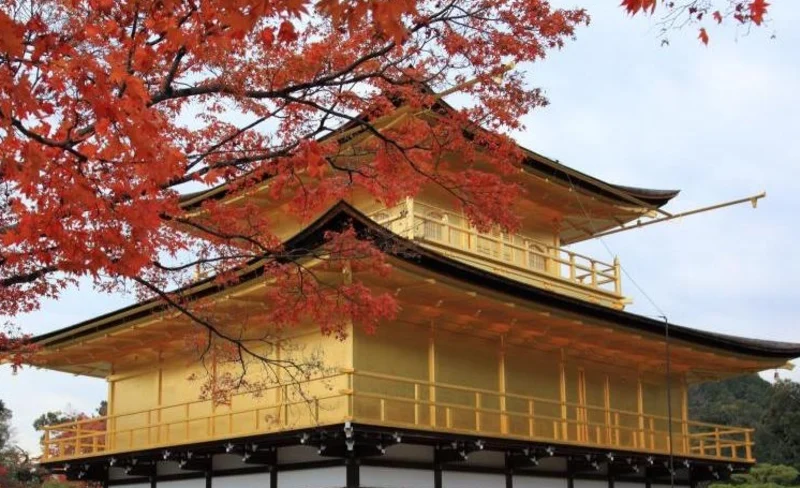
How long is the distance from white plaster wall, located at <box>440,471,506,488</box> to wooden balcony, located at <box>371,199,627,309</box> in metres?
4.75

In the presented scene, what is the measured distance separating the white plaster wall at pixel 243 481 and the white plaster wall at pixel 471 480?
3803mm

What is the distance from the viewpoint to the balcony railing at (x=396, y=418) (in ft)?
61.5

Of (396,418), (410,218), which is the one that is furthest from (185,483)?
(410,218)

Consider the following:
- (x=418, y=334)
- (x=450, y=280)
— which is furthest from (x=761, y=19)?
(x=418, y=334)

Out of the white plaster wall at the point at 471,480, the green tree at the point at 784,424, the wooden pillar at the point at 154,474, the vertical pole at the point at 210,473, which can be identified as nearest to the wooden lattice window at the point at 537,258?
the white plaster wall at the point at 471,480

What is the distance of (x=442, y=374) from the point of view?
20797mm

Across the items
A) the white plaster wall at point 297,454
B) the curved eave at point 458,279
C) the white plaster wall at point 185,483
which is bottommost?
the white plaster wall at point 185,483

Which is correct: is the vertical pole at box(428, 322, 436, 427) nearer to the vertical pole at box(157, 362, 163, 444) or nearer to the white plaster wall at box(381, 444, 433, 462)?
the white plaster wall at box(381, 444, 433, 462)

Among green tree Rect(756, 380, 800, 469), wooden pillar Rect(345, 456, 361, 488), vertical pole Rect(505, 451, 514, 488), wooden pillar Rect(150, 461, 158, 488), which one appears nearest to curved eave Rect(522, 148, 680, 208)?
vertical pole Rect(505, 451, 514, 488)

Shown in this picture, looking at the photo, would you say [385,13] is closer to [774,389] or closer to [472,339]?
[472,339]

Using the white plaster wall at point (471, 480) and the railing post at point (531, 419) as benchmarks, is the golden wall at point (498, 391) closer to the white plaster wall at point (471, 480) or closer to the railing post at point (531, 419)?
the railing post at point (531, 419)

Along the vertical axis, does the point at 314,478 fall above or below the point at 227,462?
below

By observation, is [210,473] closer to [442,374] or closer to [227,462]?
[227,462]

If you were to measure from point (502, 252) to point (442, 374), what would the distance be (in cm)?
445
